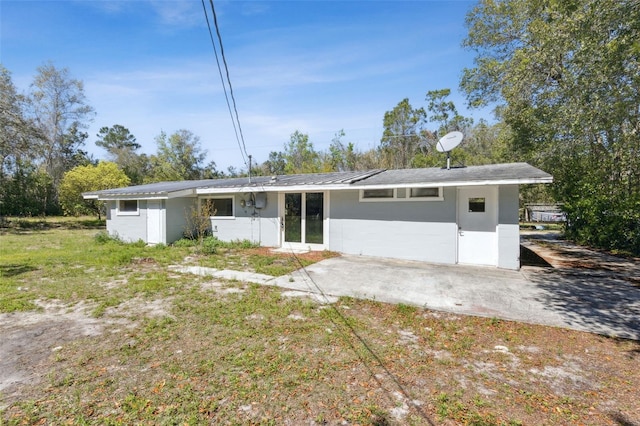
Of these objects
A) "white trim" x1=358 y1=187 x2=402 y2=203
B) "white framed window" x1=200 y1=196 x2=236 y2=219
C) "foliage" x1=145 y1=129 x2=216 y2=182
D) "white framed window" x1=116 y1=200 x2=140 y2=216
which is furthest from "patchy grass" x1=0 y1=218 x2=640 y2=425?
"foliage" x1=145 y1=129 x2=216 y2=182

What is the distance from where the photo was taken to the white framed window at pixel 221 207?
12.6 metres

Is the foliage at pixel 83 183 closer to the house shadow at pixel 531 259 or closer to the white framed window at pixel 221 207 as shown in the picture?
the white framed window at pixel 221 207

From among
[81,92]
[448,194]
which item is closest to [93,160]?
[81,92]

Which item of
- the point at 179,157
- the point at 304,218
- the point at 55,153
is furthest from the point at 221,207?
→ the point at 55,153

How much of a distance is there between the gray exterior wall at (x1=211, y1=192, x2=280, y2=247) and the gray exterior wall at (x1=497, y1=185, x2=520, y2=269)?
7.45 metres

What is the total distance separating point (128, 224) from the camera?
13359mm

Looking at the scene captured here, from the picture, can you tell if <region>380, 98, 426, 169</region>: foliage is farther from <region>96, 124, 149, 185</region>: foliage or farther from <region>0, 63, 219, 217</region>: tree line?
<region>96, 124, 149, 185</region>: foliage

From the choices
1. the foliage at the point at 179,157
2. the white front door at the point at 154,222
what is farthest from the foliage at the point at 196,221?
the foliage at the point at 179,157

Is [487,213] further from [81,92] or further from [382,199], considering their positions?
[81,92]

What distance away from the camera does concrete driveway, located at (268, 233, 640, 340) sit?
4.84 m

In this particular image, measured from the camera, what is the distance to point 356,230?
10.2 m

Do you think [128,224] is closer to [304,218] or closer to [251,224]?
[251,224]

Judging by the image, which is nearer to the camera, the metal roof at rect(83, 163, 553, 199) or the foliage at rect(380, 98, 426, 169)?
the metal roof at rect(83, 163, 553, 199)

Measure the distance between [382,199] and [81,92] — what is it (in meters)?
33.5
